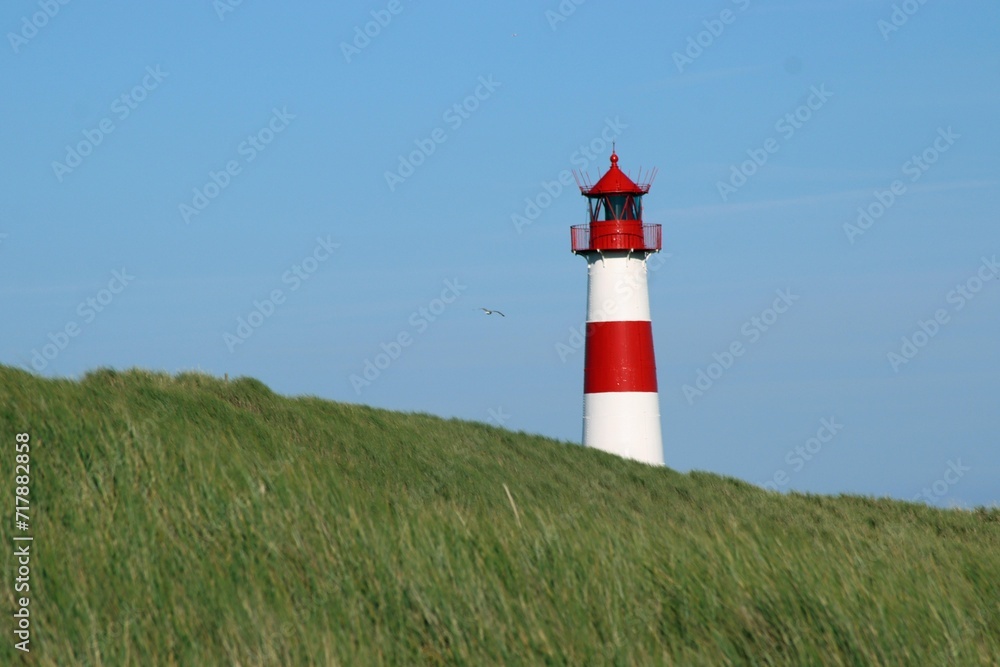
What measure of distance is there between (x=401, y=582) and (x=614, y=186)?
2028cm

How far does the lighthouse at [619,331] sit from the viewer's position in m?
24.3

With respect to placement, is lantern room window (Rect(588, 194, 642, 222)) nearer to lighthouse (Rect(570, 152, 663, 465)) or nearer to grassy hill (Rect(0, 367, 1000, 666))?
lighthouse (Rect(570, 152, 663, 465))

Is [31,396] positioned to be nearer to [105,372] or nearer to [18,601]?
[18,601]

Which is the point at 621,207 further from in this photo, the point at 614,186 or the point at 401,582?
the point at 401,582

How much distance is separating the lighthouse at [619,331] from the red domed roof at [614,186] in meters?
0.02

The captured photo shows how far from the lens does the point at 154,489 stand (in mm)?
7645

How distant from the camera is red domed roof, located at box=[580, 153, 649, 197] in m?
25.6

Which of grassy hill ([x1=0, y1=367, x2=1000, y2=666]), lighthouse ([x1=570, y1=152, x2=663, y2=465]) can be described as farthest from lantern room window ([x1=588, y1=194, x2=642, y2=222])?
grassy hill ([x1=0, y1=367, x2=1000, y2=666])

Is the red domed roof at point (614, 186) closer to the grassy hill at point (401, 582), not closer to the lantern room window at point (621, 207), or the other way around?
the lantern room window at point (621, 207)

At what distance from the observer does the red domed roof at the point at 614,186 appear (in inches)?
1007

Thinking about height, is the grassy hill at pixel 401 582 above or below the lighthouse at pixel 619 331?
below

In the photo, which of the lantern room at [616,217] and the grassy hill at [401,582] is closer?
the grassy hill at [401,582]

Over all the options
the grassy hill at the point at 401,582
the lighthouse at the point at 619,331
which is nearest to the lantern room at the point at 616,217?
the lighthouse at the point at 619,331

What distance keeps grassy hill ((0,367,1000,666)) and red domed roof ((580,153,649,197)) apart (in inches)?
685
